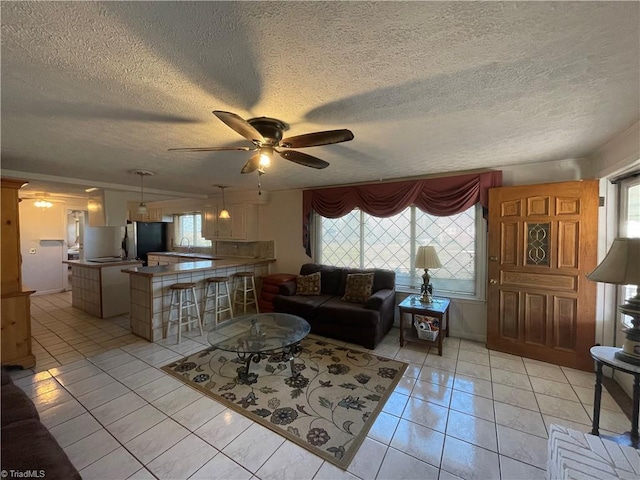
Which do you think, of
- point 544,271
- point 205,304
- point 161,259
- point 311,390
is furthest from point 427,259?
point 161,259

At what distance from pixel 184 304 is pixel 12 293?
1.71 meters

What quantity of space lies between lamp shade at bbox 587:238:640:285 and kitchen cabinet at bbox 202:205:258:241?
4.98 meters

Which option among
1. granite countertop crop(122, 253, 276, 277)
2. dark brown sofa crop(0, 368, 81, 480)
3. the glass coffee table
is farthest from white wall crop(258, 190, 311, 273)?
dark brown sofa crop(0, 368, 81, 480)

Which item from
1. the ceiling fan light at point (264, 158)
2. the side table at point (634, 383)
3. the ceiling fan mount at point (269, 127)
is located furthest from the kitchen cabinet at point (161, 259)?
the side table at point (634, 383)

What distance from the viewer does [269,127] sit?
6.19ft

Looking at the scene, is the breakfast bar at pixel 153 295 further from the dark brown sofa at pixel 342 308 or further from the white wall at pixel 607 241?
the white wall at pixel 607 241

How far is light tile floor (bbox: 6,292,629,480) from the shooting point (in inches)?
64.8

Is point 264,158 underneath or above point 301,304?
above

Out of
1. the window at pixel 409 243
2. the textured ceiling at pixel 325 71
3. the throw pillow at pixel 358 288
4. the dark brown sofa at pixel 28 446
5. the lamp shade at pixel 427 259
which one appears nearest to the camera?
the textured ceiling at pixel 325 71

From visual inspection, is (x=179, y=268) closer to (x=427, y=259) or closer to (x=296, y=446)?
(x=296, y=446)

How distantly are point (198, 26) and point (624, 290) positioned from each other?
3959 mm

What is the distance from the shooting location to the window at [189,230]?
6.81 m

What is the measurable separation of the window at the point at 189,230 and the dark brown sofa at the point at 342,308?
3729 mm

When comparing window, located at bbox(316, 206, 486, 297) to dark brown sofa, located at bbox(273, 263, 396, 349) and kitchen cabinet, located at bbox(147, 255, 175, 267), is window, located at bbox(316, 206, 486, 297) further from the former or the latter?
kitchen cabinet, located at bbox(147, 255, 175, 267)
